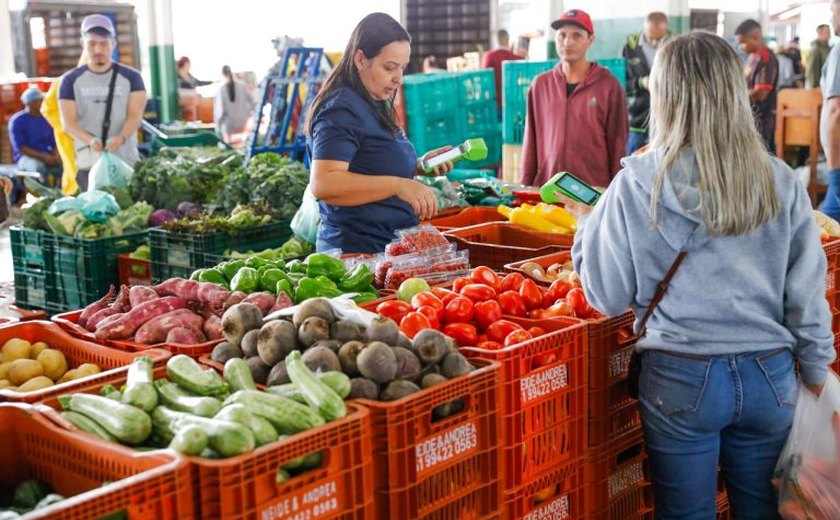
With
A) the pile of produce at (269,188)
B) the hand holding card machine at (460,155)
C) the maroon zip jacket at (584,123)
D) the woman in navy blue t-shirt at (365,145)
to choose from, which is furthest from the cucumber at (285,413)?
the pile of produce at (269,188)

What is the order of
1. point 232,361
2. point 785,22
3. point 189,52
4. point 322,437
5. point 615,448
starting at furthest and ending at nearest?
point 785,22 → point 189,52 → point 615,448 → point 232,361 → point 322,437

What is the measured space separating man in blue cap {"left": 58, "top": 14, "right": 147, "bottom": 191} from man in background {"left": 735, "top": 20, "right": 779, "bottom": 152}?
6.76 metres

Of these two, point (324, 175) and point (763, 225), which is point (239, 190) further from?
point (763, 225)

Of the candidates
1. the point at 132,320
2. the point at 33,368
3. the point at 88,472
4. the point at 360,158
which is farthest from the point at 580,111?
the point at 88,472

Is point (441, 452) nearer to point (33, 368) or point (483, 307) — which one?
point (483, 307)

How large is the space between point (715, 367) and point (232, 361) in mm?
1229

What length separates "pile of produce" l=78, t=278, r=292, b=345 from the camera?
2824mm

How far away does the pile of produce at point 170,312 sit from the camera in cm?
282

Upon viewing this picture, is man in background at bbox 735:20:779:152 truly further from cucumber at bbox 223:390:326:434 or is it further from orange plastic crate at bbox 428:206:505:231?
cucumber at bbox 223:390:326:434

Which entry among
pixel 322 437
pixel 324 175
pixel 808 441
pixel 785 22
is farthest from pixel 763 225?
pixel 785 22

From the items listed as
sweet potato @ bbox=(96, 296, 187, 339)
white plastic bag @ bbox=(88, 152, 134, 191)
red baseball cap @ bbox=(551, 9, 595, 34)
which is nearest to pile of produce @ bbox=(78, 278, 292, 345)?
sweet potato @ bbox=(96, 296, 187, 339)

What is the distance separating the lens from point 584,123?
5.91 m

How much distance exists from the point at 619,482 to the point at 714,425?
58cm

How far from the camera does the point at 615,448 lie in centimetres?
307
